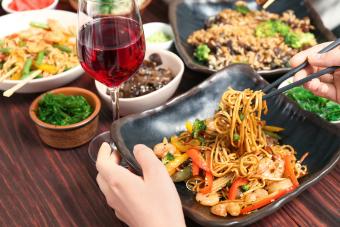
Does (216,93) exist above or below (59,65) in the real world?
above

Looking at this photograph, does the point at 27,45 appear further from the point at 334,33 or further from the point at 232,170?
the point at 334,33

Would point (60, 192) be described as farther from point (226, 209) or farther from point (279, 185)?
point (279, 185)

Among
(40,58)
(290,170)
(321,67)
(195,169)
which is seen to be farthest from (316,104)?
(40,58)

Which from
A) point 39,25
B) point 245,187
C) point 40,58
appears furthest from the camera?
point 39,25

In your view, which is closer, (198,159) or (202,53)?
(198,159)

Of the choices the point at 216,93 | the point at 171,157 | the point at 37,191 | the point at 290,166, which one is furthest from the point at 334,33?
the point at 37,191

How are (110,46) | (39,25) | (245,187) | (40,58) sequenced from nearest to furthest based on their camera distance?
(110,46)
(245,187)
(40,58)
(39,25)
